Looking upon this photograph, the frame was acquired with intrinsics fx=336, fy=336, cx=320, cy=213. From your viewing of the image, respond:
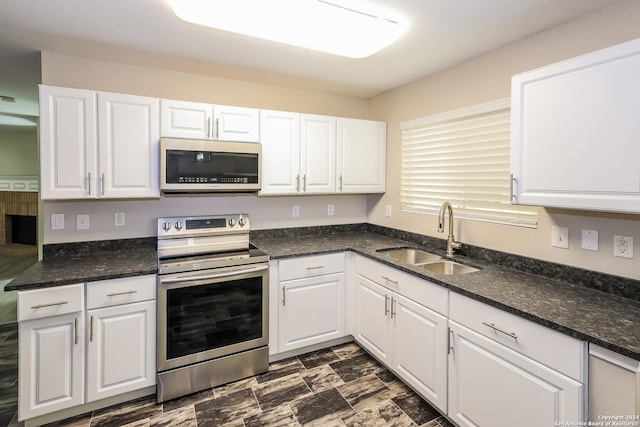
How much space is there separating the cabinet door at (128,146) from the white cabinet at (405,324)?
5.63 feet

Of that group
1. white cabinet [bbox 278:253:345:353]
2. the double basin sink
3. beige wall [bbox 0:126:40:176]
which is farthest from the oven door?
beige wall [bbox 0:126:40:176]

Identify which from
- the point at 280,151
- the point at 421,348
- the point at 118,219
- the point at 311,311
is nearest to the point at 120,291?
the point at 118,219

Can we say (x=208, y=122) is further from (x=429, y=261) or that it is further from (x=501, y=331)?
(x=501, y=331)

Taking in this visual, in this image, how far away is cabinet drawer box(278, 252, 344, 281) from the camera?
2.57 metres

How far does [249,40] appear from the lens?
6.90ft

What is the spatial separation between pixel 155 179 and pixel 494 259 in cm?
242

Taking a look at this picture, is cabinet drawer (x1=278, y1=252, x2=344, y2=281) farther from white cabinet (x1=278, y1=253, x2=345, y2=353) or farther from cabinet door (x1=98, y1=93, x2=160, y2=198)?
cabinet door (x1=98, y1=93, x2=160, y2=198)

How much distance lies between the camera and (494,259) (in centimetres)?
230

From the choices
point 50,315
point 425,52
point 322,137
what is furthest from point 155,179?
point 425,52

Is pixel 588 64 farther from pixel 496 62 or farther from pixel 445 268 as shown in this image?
pixel 445 268

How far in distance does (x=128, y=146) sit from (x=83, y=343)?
1.26m

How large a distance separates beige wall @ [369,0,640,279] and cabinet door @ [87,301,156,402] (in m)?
2.22

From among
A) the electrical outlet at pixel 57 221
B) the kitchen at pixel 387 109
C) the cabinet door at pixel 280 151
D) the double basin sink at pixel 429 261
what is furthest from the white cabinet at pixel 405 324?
the electrical outlet at pixel 57 221

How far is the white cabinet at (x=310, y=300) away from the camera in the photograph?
2586mm
